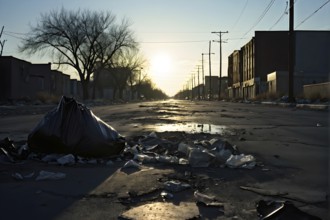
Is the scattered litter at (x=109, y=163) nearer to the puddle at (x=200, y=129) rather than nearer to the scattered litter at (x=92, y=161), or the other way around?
the scattered litter at (x=92, y=161)

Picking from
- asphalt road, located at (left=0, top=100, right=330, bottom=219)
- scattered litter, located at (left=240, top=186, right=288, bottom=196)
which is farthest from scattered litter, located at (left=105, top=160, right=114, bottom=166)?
scattered litter, located at (left=240, top=186, right=288, bottom=196)

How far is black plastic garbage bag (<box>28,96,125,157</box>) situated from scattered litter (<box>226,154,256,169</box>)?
189cm

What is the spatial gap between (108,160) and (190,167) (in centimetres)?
136

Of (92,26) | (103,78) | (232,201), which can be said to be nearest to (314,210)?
(232,201)

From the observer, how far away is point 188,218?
382 centimetres

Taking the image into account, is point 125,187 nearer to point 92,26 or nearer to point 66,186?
point 66,186

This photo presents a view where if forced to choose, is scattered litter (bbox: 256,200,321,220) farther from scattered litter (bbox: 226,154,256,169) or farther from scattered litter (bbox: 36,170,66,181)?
scattered litter (bbox: 36,170,66,181)

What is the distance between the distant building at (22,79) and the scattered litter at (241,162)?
43.6 m

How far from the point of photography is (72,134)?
6758 millimetres

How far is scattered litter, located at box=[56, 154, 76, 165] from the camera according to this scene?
6426 mm

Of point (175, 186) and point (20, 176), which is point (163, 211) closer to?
point (175, 186)

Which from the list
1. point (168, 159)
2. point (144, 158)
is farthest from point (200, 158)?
point (144, 158)

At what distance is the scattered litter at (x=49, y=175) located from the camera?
5527mm

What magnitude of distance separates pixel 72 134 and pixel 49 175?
1247mm
